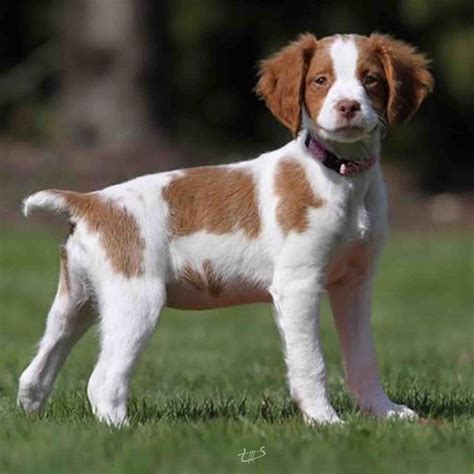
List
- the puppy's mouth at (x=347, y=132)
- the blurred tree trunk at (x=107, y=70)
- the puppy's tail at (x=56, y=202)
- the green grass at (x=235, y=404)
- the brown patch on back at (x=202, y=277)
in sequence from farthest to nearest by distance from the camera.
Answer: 1. the blurred tree trunk at (x=107, y=70)
2. the puppy's tail at (x=56, y=202)
3. the brown patch on back at (x=202, y=277)
4. the puppy's mouth at (x=347, y=132)
5. the green grass at (x=235, y=404)

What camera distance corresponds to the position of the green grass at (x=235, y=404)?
596 cm

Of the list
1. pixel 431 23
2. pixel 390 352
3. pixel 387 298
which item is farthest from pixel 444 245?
pixel 390 352

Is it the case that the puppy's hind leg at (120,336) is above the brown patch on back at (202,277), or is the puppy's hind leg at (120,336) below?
below

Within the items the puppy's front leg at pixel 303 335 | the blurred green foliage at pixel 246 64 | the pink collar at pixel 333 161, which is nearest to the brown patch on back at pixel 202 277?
the puppy's front leg at pixel 303 335

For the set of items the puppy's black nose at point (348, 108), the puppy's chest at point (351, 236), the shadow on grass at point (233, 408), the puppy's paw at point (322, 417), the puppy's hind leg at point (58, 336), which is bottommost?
the shadow on grass at point (233, 408)

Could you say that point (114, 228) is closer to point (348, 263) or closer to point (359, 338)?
point (348, 263)

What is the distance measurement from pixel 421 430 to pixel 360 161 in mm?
1394

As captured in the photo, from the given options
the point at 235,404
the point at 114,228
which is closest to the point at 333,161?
the point at 114,228

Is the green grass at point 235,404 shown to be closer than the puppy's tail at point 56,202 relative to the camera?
Yes

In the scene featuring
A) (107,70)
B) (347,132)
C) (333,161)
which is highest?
(347,132)

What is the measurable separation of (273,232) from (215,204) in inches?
12.5

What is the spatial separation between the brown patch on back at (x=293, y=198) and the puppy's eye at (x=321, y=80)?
0.38m

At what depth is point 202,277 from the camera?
7.17m

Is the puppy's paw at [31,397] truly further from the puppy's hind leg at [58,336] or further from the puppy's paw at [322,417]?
the puppy's paw at [322,417]
